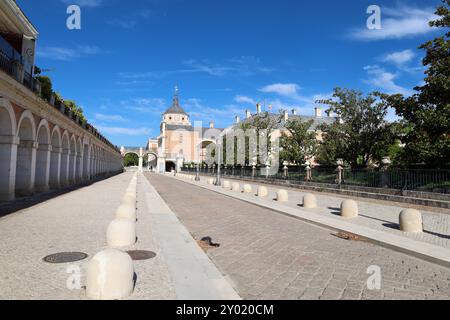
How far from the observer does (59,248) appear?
23.3ft

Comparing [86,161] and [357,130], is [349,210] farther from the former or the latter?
[86,161]

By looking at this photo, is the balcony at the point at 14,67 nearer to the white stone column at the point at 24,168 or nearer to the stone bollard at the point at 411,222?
the white stone column at the point at 24,168

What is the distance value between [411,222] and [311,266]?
555 centimetres

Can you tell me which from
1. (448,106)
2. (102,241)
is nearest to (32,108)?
(102,241)

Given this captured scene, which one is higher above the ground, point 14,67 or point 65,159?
point 14,67

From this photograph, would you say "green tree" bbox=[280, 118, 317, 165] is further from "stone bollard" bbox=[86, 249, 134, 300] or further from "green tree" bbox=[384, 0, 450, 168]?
"stone bollard" bbox=[86, 249, 134, 300]

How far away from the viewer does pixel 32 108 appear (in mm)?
17578

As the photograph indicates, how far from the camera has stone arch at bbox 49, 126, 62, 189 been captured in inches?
928

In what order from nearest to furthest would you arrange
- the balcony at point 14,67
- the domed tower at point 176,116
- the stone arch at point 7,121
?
the balcony at point 14,67 < the stone arch at point 7,121 < the domed tower at point 176,116

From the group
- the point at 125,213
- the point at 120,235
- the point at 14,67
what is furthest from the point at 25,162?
the point at 120,235

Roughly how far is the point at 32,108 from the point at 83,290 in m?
15.9

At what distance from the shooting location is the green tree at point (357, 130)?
85.0 feet

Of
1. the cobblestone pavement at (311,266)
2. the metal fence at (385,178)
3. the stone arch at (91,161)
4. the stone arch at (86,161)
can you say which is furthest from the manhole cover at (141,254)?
the stone arch at (91,161)

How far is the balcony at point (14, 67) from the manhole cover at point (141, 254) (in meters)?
10.7
